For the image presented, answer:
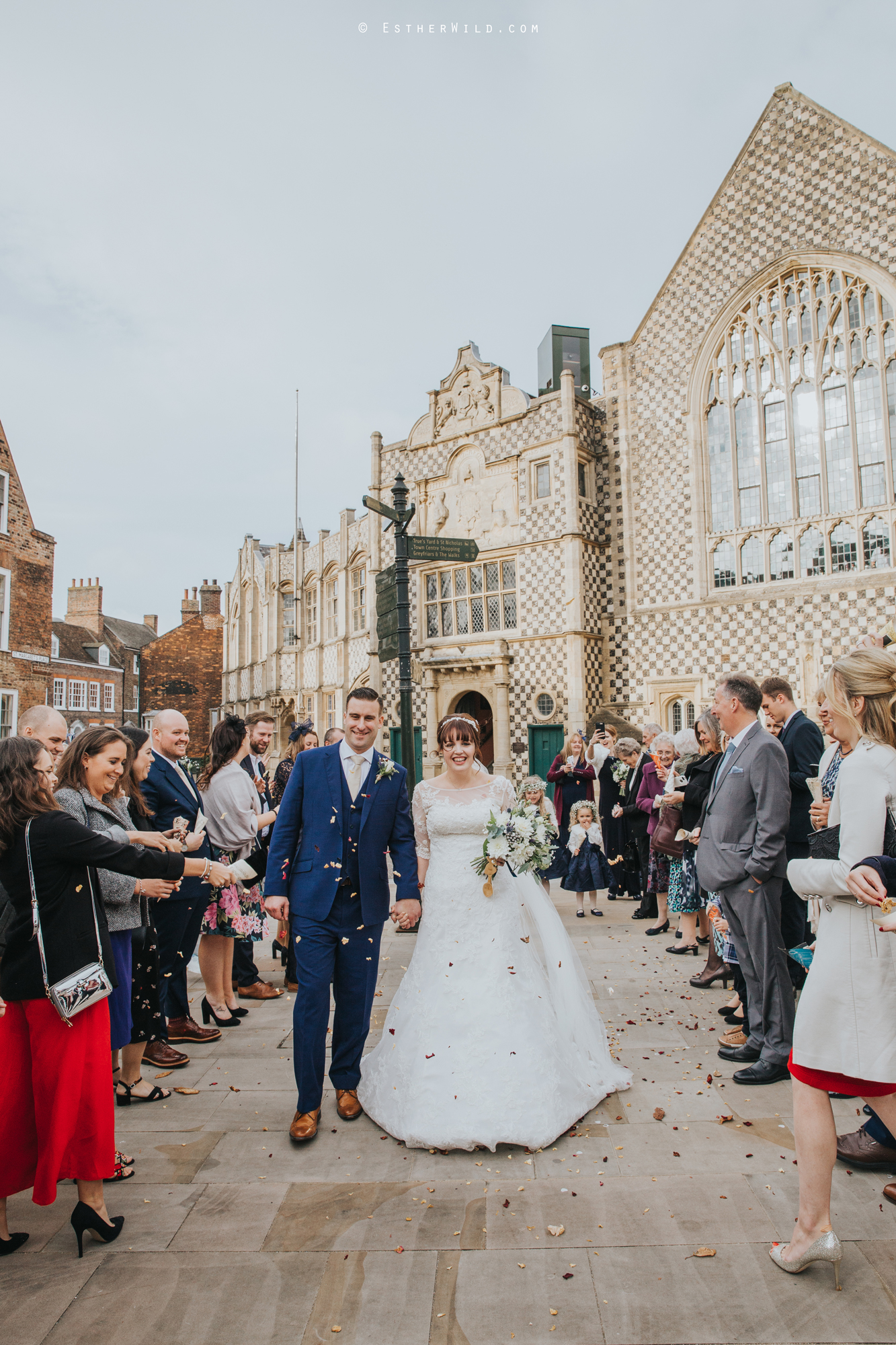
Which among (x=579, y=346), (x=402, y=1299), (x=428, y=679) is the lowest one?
(x=402, y=1299)

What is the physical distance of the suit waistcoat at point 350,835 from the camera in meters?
4.22

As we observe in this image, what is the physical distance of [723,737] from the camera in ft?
22.0

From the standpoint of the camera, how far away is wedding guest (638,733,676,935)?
321 inches

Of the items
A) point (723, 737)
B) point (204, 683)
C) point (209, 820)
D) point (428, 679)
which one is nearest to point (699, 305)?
point (428, 679)

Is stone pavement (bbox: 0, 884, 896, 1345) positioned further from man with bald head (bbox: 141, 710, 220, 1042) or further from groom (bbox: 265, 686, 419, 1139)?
man with bald head (bbox: 141, 710, 220, 1042)

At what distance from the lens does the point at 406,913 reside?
13.8ft

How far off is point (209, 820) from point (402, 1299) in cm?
356

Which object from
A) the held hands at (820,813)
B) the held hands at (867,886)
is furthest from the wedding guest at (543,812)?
the held hands at (867,886)

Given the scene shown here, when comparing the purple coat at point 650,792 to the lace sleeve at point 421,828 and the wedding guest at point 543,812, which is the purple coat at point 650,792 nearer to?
the wedding guest at point 543,812

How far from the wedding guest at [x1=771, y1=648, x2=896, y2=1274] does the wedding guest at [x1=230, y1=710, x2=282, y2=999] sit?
165 inches

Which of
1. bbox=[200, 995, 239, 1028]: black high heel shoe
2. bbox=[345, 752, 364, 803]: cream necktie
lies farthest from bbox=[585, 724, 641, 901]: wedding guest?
bbox=[345, 752, 364, 803]: cream necktie

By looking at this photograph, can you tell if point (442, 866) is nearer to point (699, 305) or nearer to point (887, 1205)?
point (887, 1205)

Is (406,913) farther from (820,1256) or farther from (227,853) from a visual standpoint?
(820,1256)

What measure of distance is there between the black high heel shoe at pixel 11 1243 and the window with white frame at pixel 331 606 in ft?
80.9
